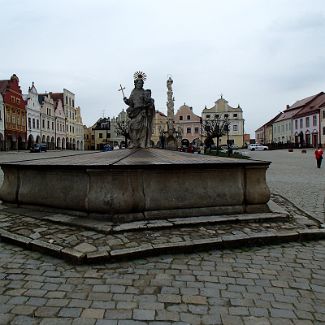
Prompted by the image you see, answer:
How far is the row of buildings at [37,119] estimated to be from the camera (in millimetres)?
50312

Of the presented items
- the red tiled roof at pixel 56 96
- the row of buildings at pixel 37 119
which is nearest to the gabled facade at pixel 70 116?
the row of buildings at pixel 37 119

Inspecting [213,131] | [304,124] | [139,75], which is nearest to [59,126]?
[213,131]

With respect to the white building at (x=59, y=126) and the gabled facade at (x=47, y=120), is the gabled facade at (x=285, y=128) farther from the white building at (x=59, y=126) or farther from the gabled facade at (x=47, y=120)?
the gabled facade at (x=47, y=120)

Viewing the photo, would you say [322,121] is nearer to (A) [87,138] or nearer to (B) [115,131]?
(B) [115,131]

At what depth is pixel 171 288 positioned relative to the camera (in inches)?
142

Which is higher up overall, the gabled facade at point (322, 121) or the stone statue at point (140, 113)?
the gabled facade at point (322, 121)

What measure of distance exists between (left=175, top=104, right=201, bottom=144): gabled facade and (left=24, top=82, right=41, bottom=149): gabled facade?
2874 centimetres

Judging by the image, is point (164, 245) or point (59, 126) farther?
point (59, 126)

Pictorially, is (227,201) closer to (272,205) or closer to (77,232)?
(272,205)

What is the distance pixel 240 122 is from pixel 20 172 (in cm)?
7266

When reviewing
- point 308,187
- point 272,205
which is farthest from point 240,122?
point 272,205

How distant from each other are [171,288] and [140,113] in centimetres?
758

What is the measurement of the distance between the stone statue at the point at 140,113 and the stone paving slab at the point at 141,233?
16.0ft

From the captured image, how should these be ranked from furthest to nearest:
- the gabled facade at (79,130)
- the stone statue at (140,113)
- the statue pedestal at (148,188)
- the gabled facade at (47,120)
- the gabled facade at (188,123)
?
the gabled facade at (79,130) → the gabled facade at (188,123) → the gabled facade at (47,120) → the stone statue at (140,113) → the statue pedestal at (148,188)
